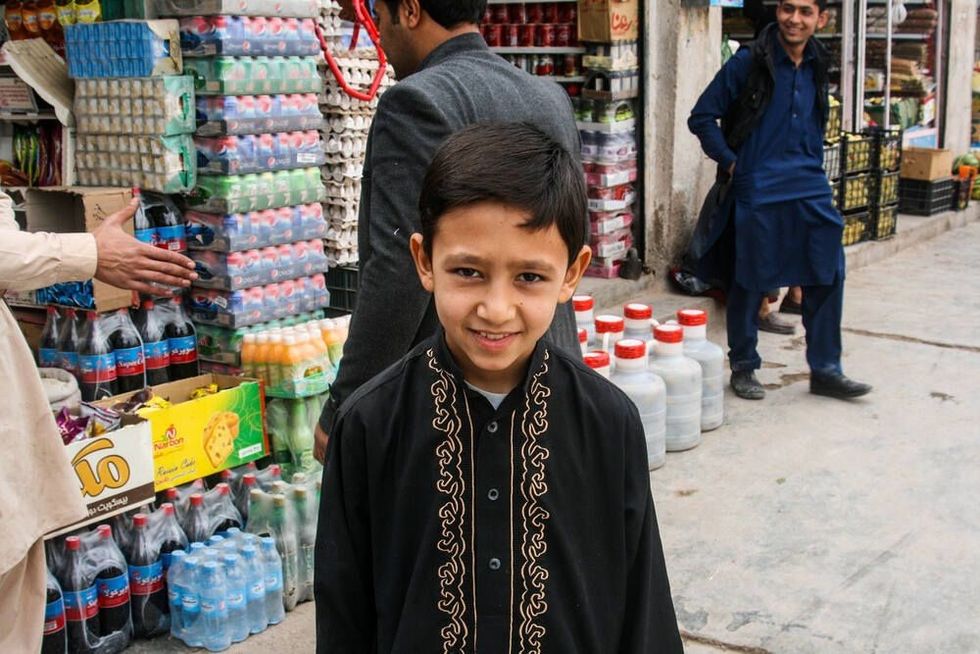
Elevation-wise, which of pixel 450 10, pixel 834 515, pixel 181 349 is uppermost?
Result: pixel 450 10

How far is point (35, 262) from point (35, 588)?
33.7 inches

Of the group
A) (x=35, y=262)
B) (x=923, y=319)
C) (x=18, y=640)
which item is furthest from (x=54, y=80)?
(x=923, y=319)

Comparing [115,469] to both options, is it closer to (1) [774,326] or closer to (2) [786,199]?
(2) [786,199]

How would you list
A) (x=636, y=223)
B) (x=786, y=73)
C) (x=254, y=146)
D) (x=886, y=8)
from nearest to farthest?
(x=254, y=146)
(x=786, y=73)
(x=636, y=223)
(x=886, y=8)

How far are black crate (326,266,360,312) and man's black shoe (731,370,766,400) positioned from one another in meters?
2.20

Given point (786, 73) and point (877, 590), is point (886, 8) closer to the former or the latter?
point (786, 73)

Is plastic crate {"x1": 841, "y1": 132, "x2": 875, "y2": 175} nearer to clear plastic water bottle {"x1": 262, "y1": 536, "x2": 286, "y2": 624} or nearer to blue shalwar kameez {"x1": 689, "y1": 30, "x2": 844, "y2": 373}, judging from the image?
blue shalwar kameez {"x1": 689, "y1": 30, "x2": 844, "y2": 373}

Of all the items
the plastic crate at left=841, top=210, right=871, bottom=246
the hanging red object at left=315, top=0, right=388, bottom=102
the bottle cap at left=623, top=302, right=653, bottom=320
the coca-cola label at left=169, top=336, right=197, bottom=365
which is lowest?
the plastic crate at left=841, top=210, right=871, bottom=246

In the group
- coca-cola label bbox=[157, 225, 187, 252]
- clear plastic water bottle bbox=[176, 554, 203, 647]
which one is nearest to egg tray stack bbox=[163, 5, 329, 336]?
coca-cola label bbox=[157, 225, 187, 252]

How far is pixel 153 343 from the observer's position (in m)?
4.49

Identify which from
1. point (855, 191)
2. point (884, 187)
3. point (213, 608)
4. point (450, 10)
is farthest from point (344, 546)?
point (884, 187)

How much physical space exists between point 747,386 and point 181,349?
311 cm

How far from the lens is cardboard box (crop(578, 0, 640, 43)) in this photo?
23.8 ft

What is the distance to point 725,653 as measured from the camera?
12.7 ft
